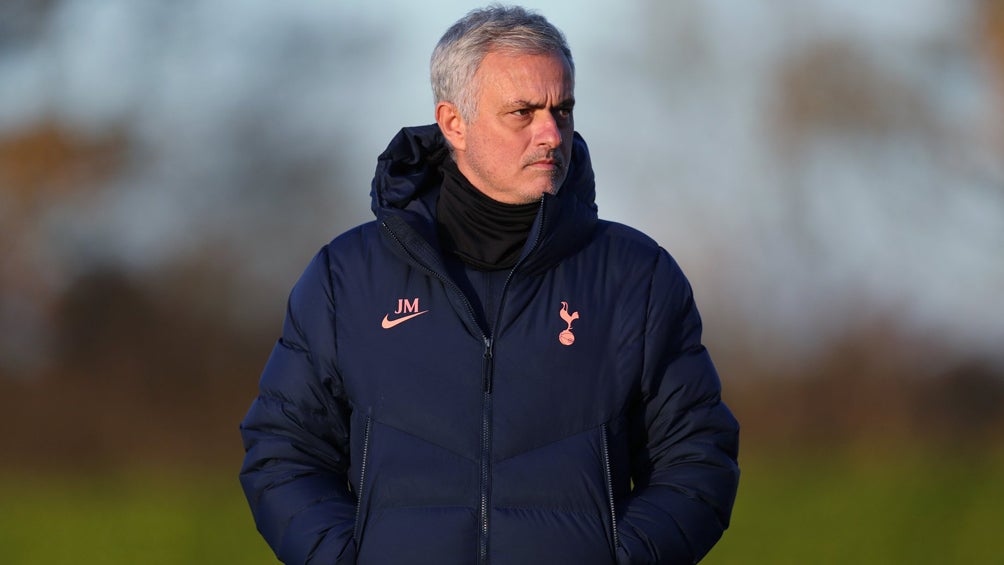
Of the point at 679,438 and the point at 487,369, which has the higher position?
the point at 487,369

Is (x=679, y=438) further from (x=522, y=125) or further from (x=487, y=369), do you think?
(x=522, y=125)

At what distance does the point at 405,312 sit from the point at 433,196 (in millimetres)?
259

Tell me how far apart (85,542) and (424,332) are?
3278mm

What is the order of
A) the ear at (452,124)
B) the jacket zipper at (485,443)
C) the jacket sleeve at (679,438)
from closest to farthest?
the jacket zipper at (485,443) → the jacket sleeve at (679,438) → the ear at (452,124)

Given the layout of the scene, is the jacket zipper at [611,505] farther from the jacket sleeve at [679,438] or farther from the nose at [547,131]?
the nose at [547,131]

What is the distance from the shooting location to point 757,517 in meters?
4.88

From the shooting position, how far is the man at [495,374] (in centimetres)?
189

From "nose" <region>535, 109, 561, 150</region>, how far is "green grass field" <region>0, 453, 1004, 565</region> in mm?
3024

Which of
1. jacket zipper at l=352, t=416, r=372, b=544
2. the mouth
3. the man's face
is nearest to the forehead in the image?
the man's face

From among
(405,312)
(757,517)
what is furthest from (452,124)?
(757,517)

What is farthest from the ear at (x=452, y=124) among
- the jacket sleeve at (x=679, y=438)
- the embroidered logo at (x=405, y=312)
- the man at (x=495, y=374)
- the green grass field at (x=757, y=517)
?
the green grass field at (x=757, y=517)

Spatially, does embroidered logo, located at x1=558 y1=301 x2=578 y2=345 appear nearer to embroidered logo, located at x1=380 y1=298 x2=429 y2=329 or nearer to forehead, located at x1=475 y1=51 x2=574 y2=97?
embroidered logo, located at x1=380 y1=298 x2=429 y2=329

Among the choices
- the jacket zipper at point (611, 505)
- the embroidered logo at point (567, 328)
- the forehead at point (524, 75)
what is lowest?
the jacket zipper at point (611, 505)

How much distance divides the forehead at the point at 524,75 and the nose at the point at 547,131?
34mm
